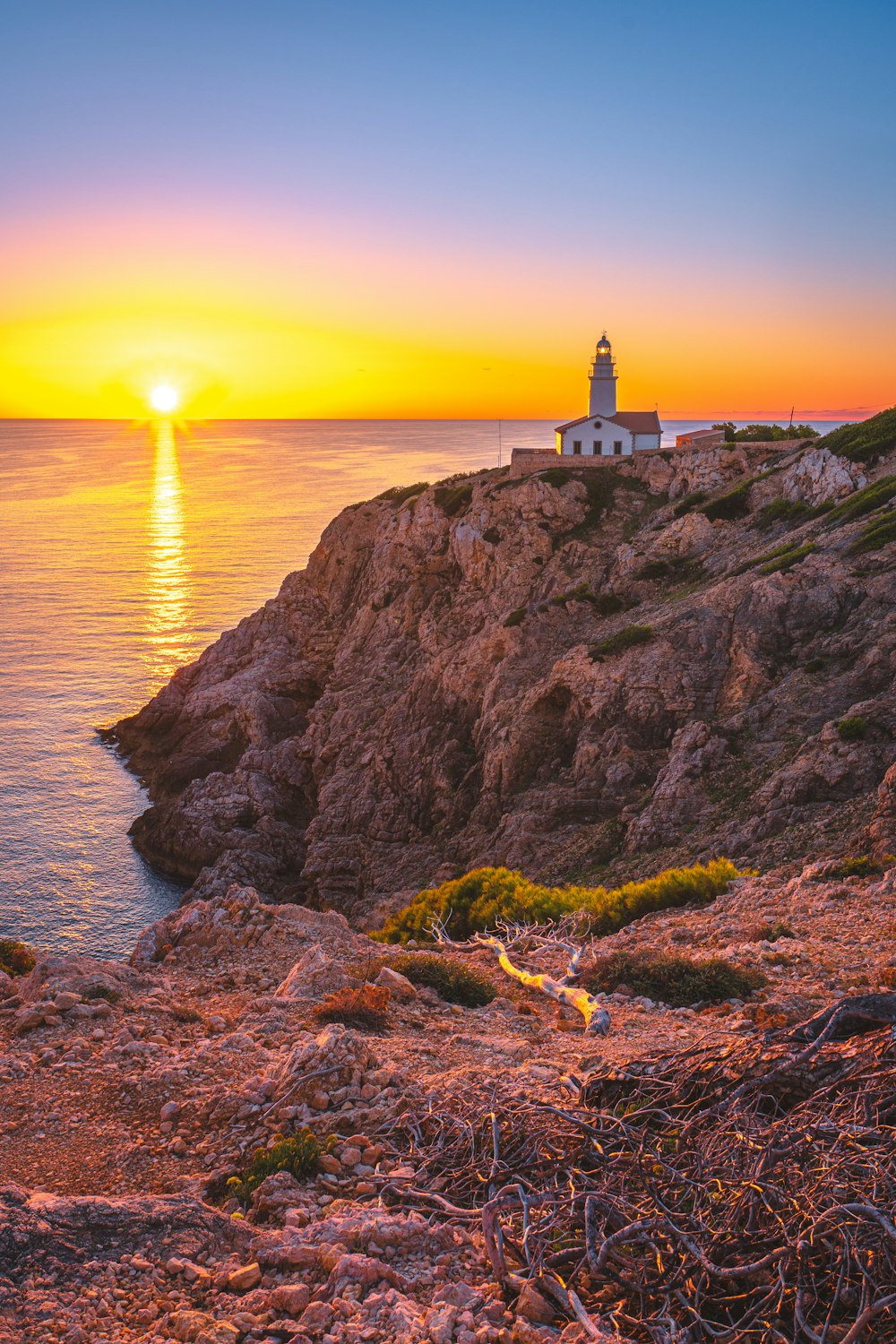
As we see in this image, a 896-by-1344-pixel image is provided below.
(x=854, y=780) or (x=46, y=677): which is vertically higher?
(x=854, y=780)

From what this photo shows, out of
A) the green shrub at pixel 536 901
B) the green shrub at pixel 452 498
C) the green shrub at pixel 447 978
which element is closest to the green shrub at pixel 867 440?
the green shrub at pixel 452 498

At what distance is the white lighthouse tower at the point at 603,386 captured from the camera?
2357 inches

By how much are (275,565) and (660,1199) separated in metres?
96.4

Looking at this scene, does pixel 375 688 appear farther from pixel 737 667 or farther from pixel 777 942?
pixel 777 942

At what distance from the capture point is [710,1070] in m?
6.72

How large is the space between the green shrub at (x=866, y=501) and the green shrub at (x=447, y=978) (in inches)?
1032

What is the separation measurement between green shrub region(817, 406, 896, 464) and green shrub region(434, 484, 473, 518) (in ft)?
65.5

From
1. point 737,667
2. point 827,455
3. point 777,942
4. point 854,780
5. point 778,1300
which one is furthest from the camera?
point 827,455

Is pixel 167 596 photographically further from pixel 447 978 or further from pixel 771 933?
pixel 771 933

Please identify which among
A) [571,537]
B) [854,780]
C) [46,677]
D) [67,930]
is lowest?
[67,930]

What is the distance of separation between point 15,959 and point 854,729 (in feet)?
61.8

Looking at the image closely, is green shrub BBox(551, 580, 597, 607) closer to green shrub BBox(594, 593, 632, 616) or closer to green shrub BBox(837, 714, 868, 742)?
green shrub BBox(594, 593, 632, 616)

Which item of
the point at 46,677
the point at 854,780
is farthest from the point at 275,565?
the point at 854,780

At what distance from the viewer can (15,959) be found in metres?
12.9
